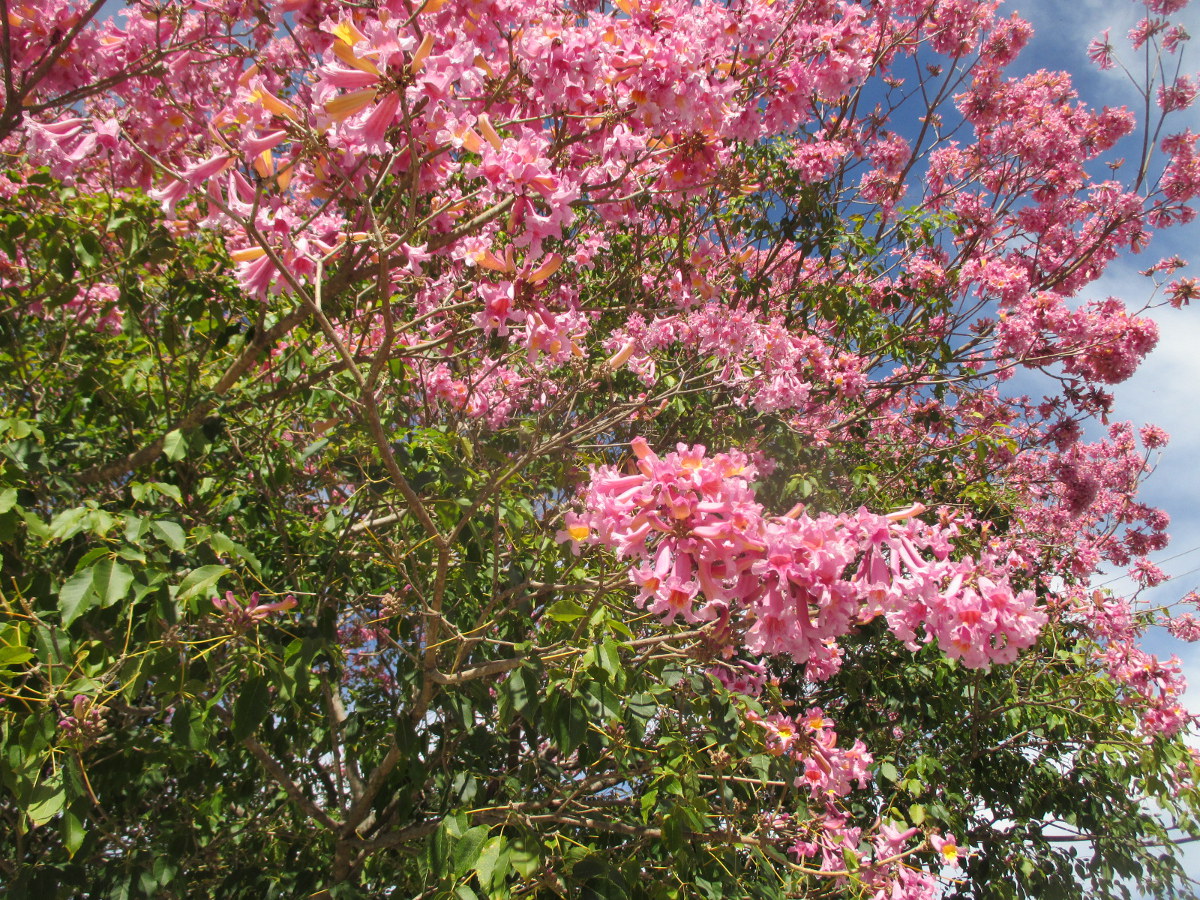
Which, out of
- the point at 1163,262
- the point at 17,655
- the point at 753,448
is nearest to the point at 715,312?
the point at 753,448

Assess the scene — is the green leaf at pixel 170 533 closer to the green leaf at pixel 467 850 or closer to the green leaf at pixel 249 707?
the green leaf at pixel 249 707

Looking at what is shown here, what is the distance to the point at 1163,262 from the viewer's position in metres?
5.44

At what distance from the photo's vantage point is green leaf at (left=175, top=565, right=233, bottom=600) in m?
1.54

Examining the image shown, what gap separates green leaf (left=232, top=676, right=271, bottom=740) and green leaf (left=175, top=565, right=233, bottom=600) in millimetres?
325

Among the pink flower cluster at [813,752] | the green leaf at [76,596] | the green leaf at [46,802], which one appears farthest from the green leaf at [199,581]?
the pink flower cluster at [813,752]

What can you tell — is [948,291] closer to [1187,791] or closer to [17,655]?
[1187,791]

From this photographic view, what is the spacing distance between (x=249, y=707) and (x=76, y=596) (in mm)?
508

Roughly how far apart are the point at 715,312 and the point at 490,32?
178 centimetres

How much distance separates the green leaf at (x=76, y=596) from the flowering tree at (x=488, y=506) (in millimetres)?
11

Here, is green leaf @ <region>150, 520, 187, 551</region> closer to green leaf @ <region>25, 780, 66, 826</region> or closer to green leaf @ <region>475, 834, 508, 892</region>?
green leaf @ <region>25, 780, 66, 826</region>

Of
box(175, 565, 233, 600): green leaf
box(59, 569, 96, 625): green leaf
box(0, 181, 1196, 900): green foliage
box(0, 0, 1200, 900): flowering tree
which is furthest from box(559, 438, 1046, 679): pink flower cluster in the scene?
box(59, 569, 96, 625): green leaf

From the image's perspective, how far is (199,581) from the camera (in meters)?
1.61

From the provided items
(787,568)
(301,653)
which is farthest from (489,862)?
(787,568)

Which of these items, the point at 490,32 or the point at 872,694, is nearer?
the point at 490,32
